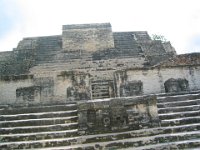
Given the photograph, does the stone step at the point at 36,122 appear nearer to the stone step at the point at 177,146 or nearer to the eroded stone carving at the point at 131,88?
the stone step at the point at 177,146

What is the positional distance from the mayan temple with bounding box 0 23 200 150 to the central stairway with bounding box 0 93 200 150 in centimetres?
2

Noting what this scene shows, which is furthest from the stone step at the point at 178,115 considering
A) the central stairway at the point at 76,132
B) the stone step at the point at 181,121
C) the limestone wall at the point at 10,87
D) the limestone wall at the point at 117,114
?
the limestone wall at the point at 10,87

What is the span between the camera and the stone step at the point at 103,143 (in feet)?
21.3

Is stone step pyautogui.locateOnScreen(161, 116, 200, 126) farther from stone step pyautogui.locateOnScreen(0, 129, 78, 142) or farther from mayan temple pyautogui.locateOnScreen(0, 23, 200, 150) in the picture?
stone step pyautogui.locateOnScreen(0, 129, 78, 142)

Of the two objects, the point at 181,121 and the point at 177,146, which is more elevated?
the point at 181,121

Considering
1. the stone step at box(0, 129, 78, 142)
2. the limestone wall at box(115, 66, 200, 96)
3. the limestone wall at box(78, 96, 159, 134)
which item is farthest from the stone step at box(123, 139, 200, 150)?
the limestone wall at box(115, 66, 200, 96)

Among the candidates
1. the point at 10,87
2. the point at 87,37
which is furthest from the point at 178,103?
the point at 87,37

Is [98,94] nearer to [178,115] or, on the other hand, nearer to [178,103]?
[178,103]

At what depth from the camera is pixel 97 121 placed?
279 inches

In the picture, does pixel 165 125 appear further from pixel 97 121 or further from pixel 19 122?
pixel 19 122

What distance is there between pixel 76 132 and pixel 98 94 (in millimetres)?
4077

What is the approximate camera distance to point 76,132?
274 inches

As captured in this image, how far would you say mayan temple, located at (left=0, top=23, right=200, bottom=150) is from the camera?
6762mm

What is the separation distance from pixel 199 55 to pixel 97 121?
228 inches
